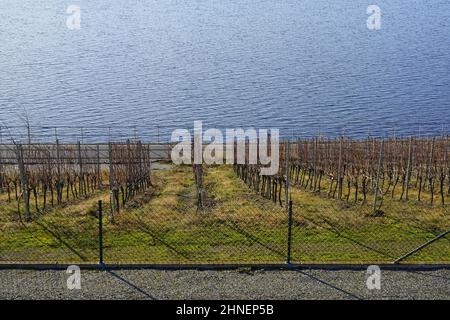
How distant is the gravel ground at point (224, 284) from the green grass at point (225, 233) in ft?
2.36

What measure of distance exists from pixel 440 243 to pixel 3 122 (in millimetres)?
47782

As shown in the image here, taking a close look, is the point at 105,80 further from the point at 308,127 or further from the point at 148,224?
the point at 148,224

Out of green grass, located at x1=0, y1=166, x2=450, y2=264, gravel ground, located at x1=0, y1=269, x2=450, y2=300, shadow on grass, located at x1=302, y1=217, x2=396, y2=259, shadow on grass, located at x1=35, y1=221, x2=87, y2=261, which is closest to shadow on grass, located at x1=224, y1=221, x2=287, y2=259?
green grass, located at x1=0, y1=166, x2=450, y2=264

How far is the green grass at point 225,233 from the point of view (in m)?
11.6

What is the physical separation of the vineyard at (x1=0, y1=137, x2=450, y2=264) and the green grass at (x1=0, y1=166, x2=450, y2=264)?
0.09 feet

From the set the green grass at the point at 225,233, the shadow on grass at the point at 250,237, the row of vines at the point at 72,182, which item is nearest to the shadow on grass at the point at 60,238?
the green grass at the point at 225,233

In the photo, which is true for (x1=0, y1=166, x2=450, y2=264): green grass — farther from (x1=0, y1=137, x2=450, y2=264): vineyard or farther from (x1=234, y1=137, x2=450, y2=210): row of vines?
(x1=234, y1=137, x2=450, y2=210): row of vines

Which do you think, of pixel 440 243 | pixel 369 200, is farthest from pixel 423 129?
pixel 440 243

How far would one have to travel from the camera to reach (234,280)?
10086mm

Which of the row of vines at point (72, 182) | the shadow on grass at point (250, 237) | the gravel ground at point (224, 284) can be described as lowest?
the gravel ground at point (224, 284)

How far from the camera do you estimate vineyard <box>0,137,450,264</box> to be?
38.5ft

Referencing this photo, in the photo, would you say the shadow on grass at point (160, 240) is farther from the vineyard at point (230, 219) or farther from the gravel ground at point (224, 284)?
the gravel ground at point (224, 284)
